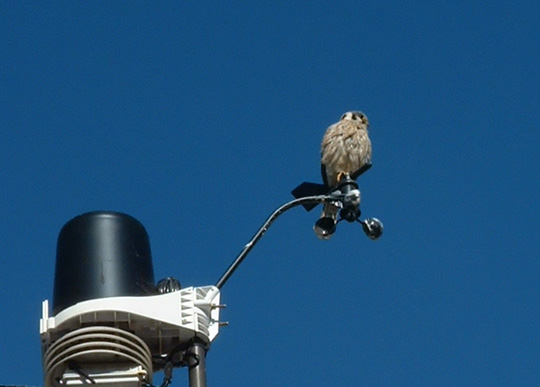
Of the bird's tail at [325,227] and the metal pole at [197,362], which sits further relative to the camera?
the bird's tail at [325,227]

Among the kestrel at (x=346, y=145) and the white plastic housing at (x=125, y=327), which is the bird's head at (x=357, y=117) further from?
the white plastic housing at (x=125, y=327)

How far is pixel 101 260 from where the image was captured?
3.88 m

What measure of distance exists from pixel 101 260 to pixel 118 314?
235 millimetres

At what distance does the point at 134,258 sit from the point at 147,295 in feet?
0.44

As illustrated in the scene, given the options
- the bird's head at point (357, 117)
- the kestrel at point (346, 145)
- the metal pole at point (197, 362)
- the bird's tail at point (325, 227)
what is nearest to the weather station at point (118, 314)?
the metal pole at point (197, 362)

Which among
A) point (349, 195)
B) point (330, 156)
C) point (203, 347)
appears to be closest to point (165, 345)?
point (203, 347)

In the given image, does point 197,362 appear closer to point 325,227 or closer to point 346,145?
point 325,227

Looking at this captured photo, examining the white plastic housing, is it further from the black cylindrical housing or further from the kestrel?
the kestrel

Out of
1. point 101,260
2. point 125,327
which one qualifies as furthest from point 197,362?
point 101,260

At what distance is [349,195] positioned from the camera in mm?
4633

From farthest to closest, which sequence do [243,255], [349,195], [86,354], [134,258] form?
[349,195], [243,255], [134,258], [86,354]

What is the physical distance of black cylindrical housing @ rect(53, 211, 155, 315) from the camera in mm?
3826

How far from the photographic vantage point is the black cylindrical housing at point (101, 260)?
12.6 ft

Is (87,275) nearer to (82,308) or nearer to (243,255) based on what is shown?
(82,308)
